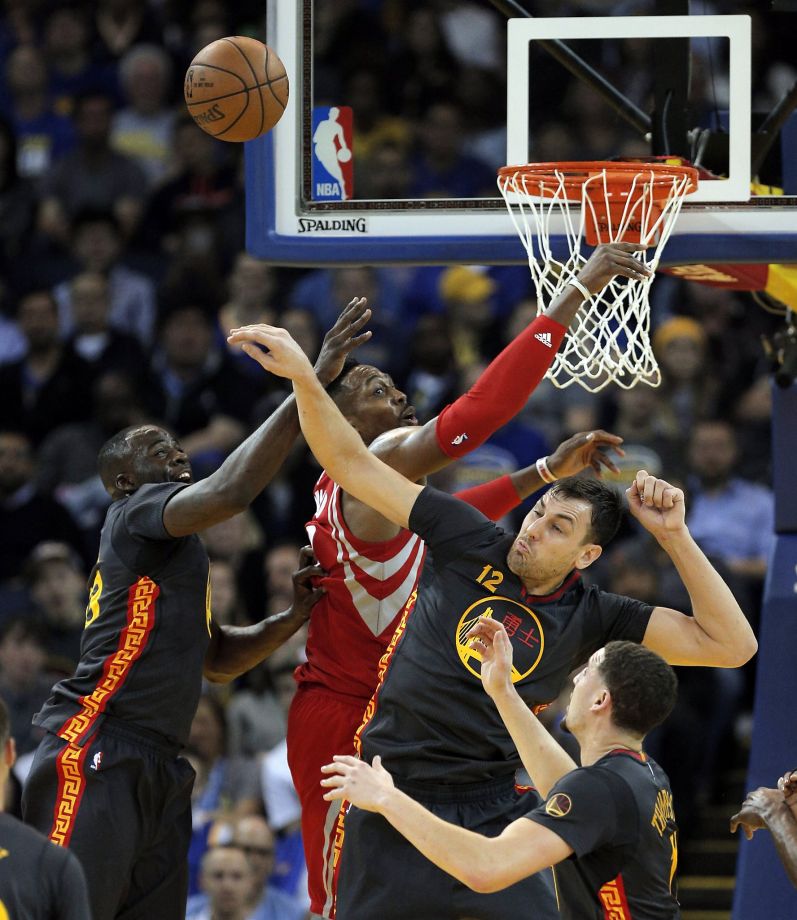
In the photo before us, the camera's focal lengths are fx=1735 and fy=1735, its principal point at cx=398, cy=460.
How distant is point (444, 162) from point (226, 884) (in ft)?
19.7

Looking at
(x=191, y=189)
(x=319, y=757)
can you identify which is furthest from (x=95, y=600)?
(x=191, y=189)

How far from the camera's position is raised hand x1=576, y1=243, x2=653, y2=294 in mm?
5934

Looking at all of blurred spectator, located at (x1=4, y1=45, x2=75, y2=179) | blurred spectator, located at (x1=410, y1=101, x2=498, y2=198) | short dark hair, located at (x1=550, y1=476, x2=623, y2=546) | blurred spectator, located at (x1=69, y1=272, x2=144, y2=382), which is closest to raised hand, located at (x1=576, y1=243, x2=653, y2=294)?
short dark hair, located at (x1=550, y1=476, x2=623, y2=546)

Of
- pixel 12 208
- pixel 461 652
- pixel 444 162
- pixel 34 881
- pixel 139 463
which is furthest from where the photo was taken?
pixel 12 208

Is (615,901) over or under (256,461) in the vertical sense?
under

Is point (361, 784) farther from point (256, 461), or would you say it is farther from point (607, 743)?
point (256, 461)

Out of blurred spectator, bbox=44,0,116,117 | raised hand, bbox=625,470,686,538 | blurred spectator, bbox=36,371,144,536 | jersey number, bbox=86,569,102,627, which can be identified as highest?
blurred spectator, bbox=44,0,116,117

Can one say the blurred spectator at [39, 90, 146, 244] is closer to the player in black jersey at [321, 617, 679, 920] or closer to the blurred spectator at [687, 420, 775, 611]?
the blurred spectator at [687, 420, 775, 611]

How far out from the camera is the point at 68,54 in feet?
44.8

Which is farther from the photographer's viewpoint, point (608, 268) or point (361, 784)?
point (608, 268)

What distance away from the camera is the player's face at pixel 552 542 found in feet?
17.7

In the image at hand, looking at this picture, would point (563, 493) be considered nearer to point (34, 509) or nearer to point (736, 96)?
point (736, 96)

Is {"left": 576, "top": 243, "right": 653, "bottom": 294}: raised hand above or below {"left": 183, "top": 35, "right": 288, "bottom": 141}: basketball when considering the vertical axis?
below

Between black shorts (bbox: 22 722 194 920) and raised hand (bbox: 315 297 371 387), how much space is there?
136 cm
